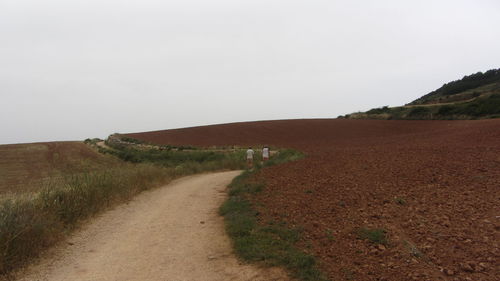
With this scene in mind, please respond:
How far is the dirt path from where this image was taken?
498cm

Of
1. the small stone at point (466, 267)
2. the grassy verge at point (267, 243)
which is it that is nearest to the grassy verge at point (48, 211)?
the grassy verge at point (267, 243)

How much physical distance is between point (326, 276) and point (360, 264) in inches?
21.4

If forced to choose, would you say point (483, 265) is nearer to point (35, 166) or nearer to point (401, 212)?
point (401, 212)

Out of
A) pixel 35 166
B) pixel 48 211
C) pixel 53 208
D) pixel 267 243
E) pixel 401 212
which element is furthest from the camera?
pixel 35 166

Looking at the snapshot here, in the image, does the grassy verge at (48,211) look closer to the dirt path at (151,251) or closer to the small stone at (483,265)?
the dirt path at (151,251)

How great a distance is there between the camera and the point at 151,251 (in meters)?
6.01

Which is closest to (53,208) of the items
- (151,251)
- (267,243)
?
(151,251)

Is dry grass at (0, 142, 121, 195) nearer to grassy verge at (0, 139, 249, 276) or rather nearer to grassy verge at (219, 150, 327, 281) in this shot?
grassy verge at (0, 139, 249, 276)

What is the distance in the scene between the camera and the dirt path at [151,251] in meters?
4.98

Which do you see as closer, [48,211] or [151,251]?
[151,251]

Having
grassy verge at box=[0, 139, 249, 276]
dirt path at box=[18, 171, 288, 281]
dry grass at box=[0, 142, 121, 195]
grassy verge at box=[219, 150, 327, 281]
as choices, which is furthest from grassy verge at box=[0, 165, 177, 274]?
dry grass at box=[0, 142, 121, 195]

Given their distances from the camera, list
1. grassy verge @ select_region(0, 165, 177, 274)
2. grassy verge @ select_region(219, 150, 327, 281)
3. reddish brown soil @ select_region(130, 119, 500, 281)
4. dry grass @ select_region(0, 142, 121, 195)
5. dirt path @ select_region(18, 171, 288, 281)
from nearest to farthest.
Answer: reddish brown soil @ select_region(130, 119, 500, 281)
grassy verge @ select_region(219, 150, 327, 281)
dirt path @ select_region(18, 171, 288, 281)
grassy verge @ select_region(0, 165, 177, 274)
dry grass @ select_region(0, 142, 121, 195)

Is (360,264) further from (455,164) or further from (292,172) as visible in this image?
(292,172)

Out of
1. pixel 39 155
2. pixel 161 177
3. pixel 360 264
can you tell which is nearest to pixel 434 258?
pixel 360 264
